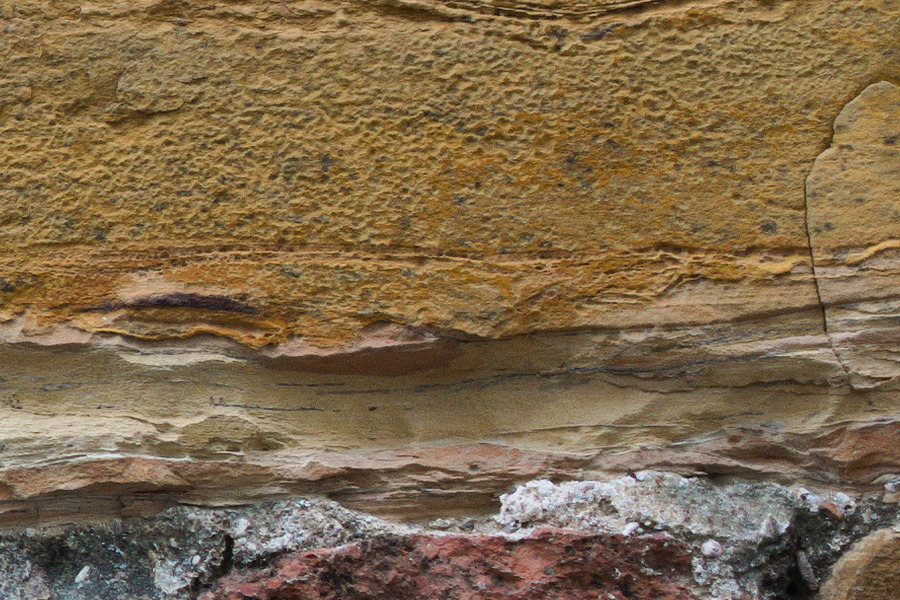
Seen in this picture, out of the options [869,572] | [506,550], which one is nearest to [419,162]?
[506,550]

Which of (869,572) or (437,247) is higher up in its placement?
(437,247)

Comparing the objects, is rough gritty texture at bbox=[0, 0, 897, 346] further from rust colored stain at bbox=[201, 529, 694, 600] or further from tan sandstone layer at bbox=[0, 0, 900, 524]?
rust colored stain at bbox=[201, 529, 694, 600]

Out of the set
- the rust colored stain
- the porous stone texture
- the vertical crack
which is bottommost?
the rust colored stain

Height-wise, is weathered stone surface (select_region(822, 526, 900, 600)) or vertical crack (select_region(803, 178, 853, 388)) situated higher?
vertical crack (select_region(803, 178, 853, 388))

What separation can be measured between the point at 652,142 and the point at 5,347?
0.69 m

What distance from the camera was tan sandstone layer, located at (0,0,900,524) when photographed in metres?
1.00

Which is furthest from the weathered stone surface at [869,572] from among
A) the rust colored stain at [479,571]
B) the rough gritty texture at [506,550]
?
the rust colored stain at [479,571]

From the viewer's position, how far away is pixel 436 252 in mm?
1008

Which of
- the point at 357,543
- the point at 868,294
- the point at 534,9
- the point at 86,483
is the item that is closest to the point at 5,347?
the point at 86,483

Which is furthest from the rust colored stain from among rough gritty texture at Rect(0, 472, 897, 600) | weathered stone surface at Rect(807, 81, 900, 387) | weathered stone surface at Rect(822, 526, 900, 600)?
weathered stone surface at Rect(807, 81, 900, 387)

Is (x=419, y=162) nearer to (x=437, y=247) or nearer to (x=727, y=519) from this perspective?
(x=437, y=247)

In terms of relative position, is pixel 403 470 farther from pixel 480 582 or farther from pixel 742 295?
pixel 742 295

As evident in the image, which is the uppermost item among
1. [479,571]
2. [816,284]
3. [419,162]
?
[419,162]

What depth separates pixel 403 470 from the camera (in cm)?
102
